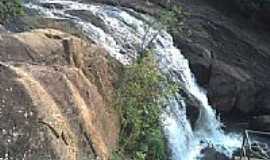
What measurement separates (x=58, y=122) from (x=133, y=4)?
1323cm

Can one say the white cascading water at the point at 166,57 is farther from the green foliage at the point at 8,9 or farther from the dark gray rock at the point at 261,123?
the green foliage at the point at 8,9

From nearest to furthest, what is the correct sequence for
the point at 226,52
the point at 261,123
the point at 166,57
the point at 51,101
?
the point at 51,101 < the point at 166,57 < the point at 261,123 < the point at 226,52

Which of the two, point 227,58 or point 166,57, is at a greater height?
point 166,57

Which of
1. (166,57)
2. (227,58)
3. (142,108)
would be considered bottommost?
(227,58)

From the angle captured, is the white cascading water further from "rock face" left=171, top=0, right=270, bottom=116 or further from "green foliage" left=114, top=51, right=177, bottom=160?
"green foliage" left=114, top=51, right=177, bottom=160

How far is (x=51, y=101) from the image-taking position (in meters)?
5.39

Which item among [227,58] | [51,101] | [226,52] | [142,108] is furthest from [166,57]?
[51,101]

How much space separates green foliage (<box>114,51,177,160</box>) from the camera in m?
9.55

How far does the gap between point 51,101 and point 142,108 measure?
4.86 m

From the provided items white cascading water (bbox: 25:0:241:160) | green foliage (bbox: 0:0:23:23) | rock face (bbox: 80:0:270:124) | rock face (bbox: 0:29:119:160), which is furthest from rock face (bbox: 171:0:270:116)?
rock face (bbox: 0:29:119:160)

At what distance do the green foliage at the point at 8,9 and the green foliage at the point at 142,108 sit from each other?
119 inches

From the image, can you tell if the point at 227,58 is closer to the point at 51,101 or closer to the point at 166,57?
the point at 166,57

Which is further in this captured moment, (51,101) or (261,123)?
(261,123)

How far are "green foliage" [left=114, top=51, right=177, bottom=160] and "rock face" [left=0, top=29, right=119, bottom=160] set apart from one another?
0.49 meters
